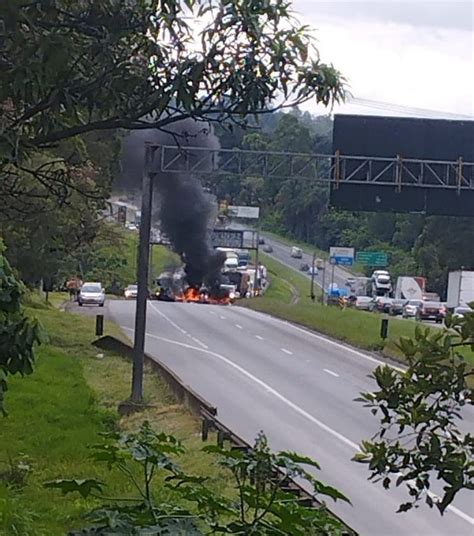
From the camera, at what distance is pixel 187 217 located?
4359cm

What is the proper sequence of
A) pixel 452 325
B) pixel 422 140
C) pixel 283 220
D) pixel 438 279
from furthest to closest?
pixel 438 279 < pixel 283 220 < pixel 422 140 < pixel 452 325

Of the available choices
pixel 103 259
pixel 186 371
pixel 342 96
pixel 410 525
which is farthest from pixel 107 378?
pixel 103 259

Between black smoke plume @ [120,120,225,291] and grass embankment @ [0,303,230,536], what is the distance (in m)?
5.19

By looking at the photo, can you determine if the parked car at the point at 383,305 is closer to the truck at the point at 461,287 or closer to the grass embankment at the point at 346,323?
the grass embankment at the point at 346,323

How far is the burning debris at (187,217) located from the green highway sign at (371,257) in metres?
6.80

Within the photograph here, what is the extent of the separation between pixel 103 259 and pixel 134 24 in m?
69.6

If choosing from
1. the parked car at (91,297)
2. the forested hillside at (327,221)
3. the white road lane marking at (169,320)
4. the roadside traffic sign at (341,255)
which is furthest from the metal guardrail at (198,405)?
the roadside traffic sign at (341,255)

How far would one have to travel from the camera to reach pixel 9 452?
13727 millimetres

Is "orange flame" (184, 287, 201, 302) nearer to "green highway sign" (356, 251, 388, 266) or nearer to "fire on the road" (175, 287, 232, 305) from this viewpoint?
"fire on the road" (175, 287, 232, 305)

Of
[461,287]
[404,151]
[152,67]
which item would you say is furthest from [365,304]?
[152,67]

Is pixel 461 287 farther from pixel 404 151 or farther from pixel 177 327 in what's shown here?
pixel 404 151

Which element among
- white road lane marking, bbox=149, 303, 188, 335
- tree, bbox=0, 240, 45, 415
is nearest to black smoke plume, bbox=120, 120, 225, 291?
white road lane marking, bbox=149, 303, 188, 335

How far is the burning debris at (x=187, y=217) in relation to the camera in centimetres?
3067

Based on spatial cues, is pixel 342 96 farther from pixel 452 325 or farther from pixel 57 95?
pixel 452 325
